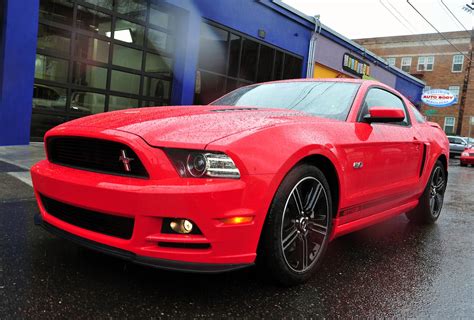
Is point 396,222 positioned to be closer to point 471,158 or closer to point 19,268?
point 19,268

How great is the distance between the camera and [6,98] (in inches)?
307

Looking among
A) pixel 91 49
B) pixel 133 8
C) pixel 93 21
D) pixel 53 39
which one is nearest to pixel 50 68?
pixel 53 39

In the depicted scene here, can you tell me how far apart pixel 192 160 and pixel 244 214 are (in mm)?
390

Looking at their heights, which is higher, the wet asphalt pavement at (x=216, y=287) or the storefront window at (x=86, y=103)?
the storefront window at (x=86, y=103)

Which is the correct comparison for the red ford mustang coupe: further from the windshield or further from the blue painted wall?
the blue painted wall

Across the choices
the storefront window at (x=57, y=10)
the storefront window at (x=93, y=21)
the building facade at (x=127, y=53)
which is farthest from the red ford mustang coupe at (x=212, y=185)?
the storefront window at (x=93, y=21)

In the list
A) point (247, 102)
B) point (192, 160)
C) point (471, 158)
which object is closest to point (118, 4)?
point (247, 102)

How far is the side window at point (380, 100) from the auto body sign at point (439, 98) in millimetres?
24309

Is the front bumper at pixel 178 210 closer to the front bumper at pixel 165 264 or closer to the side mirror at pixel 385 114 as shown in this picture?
Answer: the front bumper at pixel 165 264

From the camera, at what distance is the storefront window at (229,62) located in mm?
11516

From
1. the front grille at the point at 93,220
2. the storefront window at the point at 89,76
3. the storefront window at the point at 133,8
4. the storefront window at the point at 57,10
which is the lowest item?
the front grille at the point at 93,220

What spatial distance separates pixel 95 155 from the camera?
238 cm

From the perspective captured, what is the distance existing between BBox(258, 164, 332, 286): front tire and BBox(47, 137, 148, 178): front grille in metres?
0.77

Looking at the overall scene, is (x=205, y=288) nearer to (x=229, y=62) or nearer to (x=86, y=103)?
(x=86, y=103)
